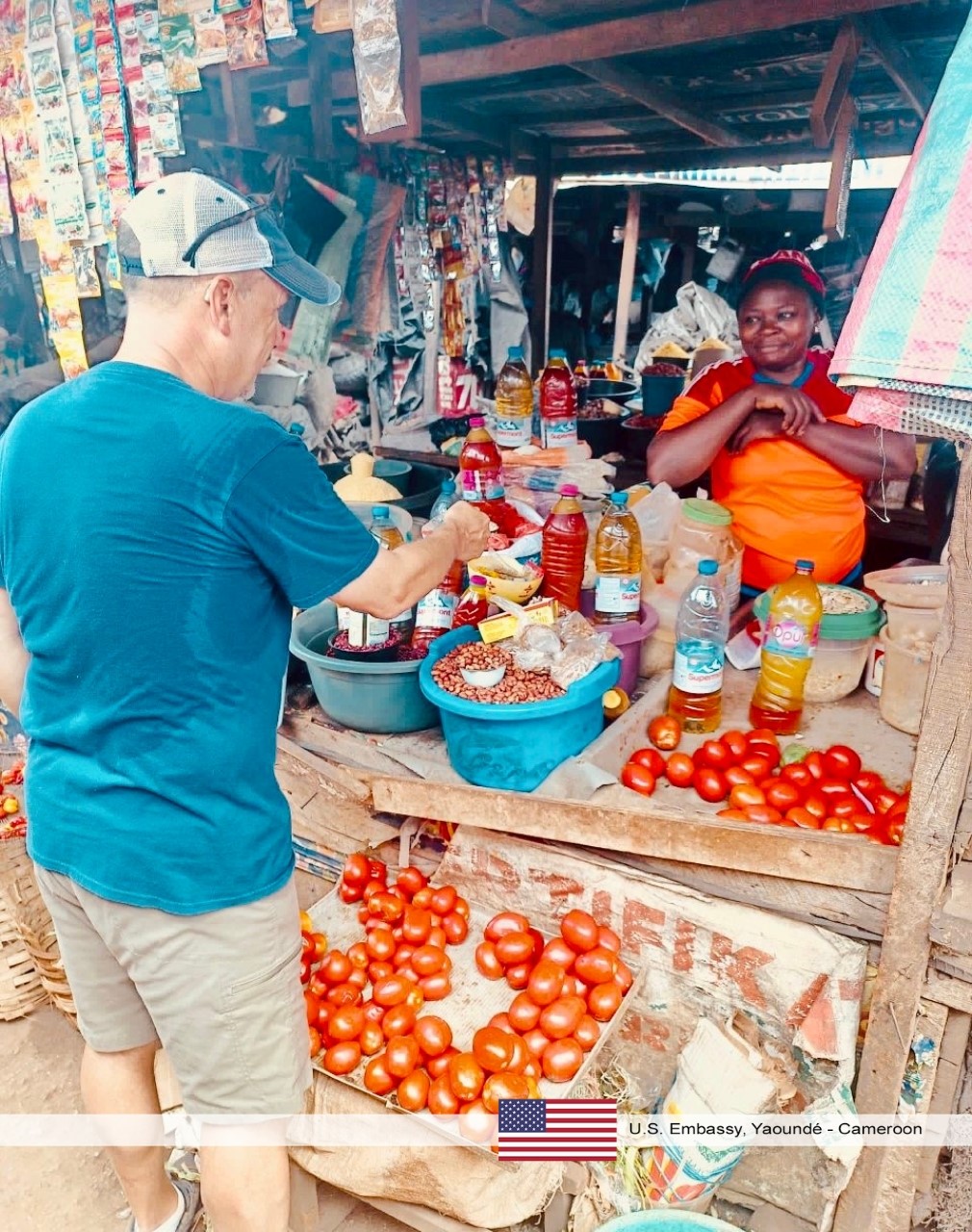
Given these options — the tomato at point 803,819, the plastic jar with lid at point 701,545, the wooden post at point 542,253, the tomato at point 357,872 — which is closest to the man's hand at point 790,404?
the plastic jar with lid at point 701,545

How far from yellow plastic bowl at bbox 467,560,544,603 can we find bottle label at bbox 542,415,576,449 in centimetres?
95

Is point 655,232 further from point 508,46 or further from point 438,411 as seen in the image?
point 508,46

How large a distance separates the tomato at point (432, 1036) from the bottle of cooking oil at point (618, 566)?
3.72 ft

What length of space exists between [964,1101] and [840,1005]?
39 cm

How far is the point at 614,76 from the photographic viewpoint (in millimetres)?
3016

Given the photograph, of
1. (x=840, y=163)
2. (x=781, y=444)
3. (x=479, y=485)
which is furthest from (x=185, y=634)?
(x=840, y=163)

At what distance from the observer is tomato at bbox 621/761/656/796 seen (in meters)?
2.15

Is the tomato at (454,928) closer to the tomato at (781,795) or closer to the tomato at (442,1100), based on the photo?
the tomato at (442,1100)

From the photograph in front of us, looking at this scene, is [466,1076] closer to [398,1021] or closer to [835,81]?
[398,1021]

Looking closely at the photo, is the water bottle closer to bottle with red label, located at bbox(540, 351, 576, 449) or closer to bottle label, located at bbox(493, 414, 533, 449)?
bottle with red label, located at bbox(540, 351, 576, 449)

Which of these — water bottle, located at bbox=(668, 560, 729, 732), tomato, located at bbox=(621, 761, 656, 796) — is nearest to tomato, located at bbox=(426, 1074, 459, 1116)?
tomato, located at bbox=(621, 761, 656, 796)

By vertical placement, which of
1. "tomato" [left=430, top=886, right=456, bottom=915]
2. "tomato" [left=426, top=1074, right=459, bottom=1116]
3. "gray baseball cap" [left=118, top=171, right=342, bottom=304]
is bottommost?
"tomato" [left=426, top=1074, right=459, bottom=1116]

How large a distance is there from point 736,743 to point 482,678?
74 centimetres

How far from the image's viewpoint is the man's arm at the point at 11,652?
1712mm
